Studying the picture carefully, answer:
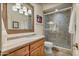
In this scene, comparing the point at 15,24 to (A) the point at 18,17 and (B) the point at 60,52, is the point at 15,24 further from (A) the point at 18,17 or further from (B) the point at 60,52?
(B) the point at 60,52

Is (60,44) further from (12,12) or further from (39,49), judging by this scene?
(12,12)

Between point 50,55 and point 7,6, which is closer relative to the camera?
point 7,6

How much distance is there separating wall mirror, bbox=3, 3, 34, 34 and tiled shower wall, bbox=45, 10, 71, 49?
0.69ft

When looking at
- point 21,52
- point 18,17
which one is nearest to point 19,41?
point 21,52

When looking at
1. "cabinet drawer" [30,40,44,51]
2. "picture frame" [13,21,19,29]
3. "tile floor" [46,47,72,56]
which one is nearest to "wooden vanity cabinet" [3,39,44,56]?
"cabinet drawer" [30,40,44,51]

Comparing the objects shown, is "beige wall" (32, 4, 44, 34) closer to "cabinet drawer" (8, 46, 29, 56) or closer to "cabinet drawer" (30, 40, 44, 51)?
"cabinet drawer" (30, 40, 44, 51)

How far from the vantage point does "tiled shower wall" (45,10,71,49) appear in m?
1.34

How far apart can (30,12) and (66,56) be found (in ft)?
2.27

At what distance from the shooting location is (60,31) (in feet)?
→ 4.44

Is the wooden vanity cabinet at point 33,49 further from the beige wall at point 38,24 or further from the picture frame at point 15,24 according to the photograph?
the picture frame at point 15,24

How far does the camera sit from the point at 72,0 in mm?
1335

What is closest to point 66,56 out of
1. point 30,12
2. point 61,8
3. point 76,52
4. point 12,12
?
point 76,52

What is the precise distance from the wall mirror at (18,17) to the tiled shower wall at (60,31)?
209 millimetres

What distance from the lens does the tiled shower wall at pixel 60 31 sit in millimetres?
1343
